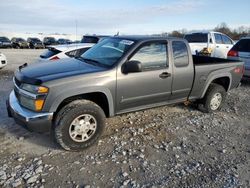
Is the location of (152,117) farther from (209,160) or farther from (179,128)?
(209,160)

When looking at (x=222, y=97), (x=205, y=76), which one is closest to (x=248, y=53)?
(x=222, y=97)

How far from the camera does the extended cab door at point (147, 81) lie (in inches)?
178

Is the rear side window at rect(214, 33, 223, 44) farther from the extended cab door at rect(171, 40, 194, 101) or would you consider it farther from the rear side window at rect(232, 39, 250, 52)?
the extended cab door at rect(171, 40, 194, 101)

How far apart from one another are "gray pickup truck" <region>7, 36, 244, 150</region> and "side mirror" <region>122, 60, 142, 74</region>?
0.7 inches

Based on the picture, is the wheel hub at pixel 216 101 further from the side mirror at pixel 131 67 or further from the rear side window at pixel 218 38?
the rear side window at pixel 218 38

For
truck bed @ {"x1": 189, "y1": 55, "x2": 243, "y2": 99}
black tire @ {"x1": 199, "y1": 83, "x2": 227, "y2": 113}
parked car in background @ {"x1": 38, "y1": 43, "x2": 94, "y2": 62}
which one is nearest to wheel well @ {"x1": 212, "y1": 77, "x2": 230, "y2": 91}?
truck bed @ {"x1": 189, "y1": 55, "x2": 243, "y2": 99}

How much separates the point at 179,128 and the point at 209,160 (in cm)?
128

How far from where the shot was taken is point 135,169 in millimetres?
3717

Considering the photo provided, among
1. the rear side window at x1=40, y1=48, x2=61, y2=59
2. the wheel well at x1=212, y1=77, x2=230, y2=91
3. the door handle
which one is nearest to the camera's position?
the door handle

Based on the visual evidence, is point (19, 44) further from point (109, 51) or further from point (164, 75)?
point (164, 75)

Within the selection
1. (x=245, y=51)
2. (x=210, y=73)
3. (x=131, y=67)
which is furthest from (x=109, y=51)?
(x=245, y=51)

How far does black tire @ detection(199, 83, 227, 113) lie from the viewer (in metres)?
6.05

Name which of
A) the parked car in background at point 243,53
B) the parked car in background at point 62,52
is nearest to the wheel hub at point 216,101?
the parked car in background at point 243,53

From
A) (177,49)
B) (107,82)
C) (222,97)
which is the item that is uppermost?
(177,49)
